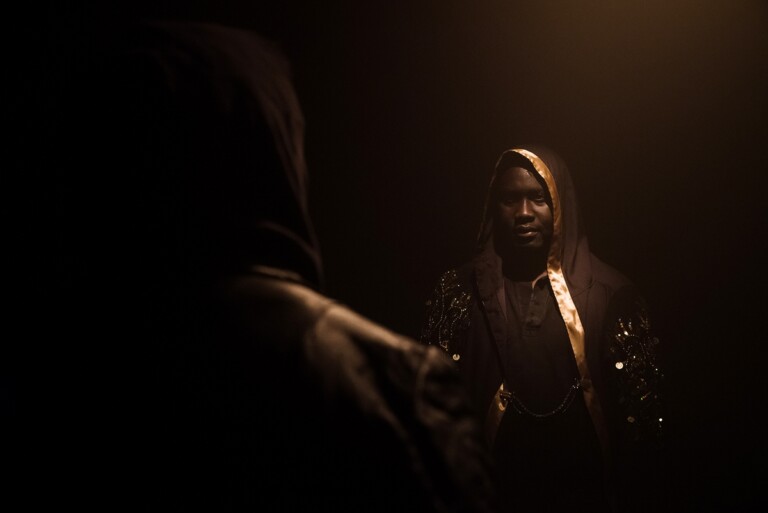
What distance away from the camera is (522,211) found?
3.16 metres

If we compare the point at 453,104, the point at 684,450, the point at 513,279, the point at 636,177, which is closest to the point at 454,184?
the point at 453,104

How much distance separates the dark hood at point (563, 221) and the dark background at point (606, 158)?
0.37 metres

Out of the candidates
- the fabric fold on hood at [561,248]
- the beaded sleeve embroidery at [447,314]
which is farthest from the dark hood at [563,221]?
the beaded sleeve embroidery at [447,314]

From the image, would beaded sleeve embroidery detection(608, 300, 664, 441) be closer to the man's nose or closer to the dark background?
the dark background

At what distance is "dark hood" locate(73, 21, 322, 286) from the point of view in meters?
1.03

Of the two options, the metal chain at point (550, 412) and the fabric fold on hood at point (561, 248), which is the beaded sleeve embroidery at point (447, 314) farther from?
the metal chain at point (550, 412)

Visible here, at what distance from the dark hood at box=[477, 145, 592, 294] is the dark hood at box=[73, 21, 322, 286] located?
223 centimetres

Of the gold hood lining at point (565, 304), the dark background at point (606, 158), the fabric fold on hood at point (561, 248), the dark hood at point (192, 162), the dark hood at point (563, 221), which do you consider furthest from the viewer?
the dark background at point (606, 158)

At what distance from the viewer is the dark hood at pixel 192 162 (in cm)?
103

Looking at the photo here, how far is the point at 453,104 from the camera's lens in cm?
353

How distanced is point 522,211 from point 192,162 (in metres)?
2.28

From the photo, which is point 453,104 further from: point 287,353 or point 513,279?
point 287,353

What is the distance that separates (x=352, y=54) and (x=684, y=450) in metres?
2.42

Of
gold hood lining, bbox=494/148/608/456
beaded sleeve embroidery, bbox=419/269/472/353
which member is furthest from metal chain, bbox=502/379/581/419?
beaded sleeve embroidery, bbox=419/269/472/353
